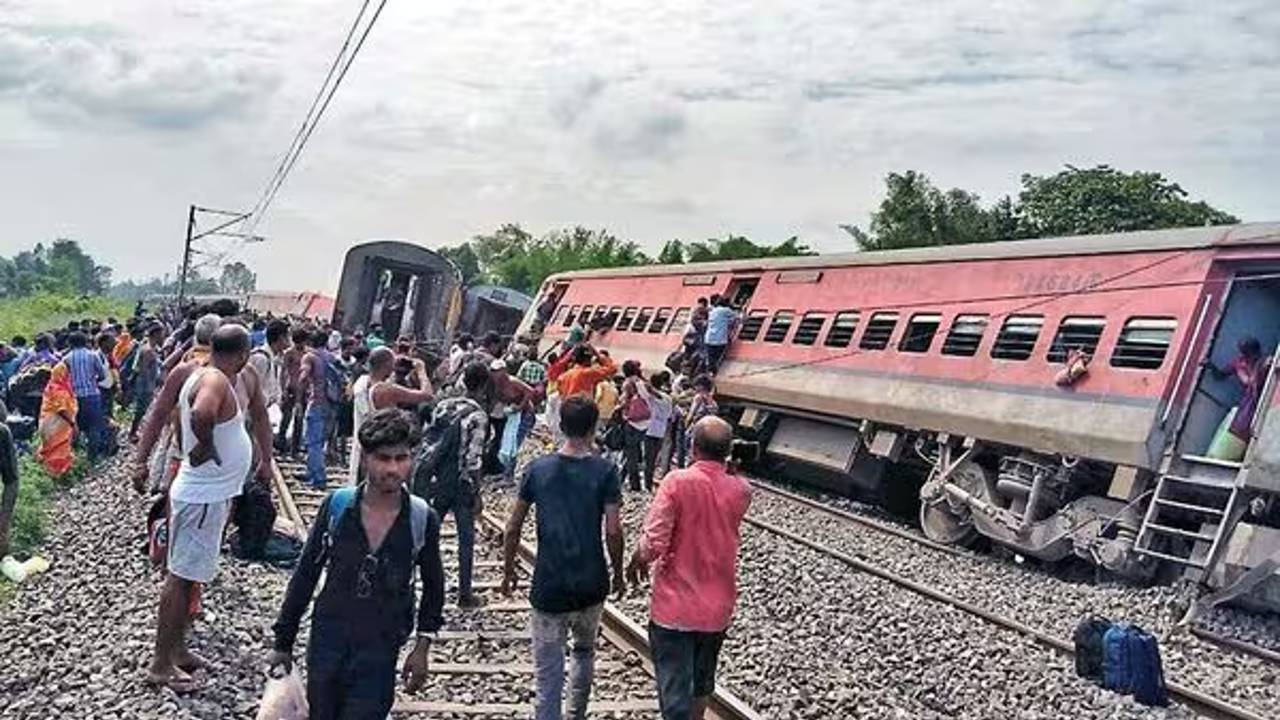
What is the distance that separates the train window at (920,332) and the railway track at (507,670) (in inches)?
273

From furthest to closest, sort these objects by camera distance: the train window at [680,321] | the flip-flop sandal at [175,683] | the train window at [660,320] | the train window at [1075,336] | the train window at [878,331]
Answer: the train window at [660,320], the train window at [680,321], the train window at [878,331], the train window at [1075,336], the flip-flop sandal at [175,683]

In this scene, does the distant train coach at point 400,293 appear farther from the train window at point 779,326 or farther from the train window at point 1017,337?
the train window at point 1017,337

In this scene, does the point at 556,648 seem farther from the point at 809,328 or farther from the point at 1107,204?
the point at 1107,204

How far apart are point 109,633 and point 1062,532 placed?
27.8ft

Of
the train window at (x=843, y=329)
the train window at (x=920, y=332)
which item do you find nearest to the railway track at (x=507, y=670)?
the train window at (x=920, y=332)

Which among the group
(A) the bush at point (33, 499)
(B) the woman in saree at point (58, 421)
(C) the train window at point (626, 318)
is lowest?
(A) the bush at point (33, 499)

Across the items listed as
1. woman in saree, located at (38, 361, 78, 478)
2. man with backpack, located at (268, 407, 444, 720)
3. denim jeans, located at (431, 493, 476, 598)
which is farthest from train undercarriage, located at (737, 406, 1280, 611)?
woman in saree, located at (38, 361, 78, 478)

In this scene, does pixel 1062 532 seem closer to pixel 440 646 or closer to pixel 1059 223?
pixel 440 646

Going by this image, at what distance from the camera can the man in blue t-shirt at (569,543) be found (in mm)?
5371

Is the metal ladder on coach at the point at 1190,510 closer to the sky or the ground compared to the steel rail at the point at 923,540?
closer to the sky

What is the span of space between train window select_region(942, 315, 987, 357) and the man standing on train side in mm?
5054

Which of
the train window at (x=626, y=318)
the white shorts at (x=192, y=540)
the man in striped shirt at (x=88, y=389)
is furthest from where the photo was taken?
the train window at (x=626, y=318)

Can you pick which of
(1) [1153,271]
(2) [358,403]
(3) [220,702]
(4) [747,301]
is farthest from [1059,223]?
(3) [220,702]

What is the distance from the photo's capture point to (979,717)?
7078mm
